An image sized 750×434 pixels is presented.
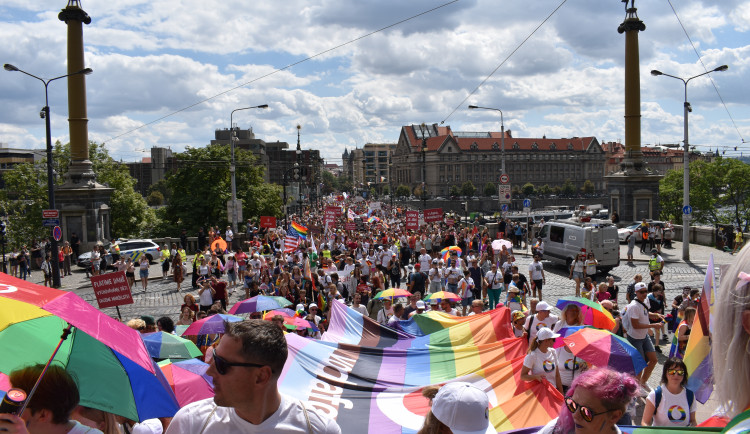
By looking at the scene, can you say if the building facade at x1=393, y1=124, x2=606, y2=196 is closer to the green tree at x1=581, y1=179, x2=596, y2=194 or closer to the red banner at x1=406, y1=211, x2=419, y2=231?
the green tree at x1=581, y1=179, x2=596, y2=194

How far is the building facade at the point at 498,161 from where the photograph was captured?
157m

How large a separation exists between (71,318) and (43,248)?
2916cm

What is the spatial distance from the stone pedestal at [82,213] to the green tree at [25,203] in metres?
10.3

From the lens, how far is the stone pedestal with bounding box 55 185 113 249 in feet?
108

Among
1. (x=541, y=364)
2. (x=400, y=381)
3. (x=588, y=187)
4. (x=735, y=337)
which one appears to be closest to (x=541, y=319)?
(x=541, y=364)

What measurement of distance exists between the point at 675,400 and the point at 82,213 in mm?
33322

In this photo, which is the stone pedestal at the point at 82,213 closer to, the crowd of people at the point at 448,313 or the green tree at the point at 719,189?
the crowd of people at the point at 448,313

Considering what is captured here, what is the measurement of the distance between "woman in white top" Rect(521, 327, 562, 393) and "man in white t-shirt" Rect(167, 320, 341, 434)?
4.81m

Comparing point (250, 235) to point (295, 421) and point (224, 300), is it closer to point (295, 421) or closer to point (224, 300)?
point (224, 300)

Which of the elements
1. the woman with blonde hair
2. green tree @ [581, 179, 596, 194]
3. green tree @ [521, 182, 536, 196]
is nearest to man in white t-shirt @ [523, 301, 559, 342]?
the woman with blonde hair

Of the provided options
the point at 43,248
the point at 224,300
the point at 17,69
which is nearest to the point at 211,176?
the point at 43,248

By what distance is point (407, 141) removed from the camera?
177250 millimetres

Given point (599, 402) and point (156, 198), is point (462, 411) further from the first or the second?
point (156, 198)

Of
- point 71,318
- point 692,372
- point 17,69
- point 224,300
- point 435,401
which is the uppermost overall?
point 17,69
